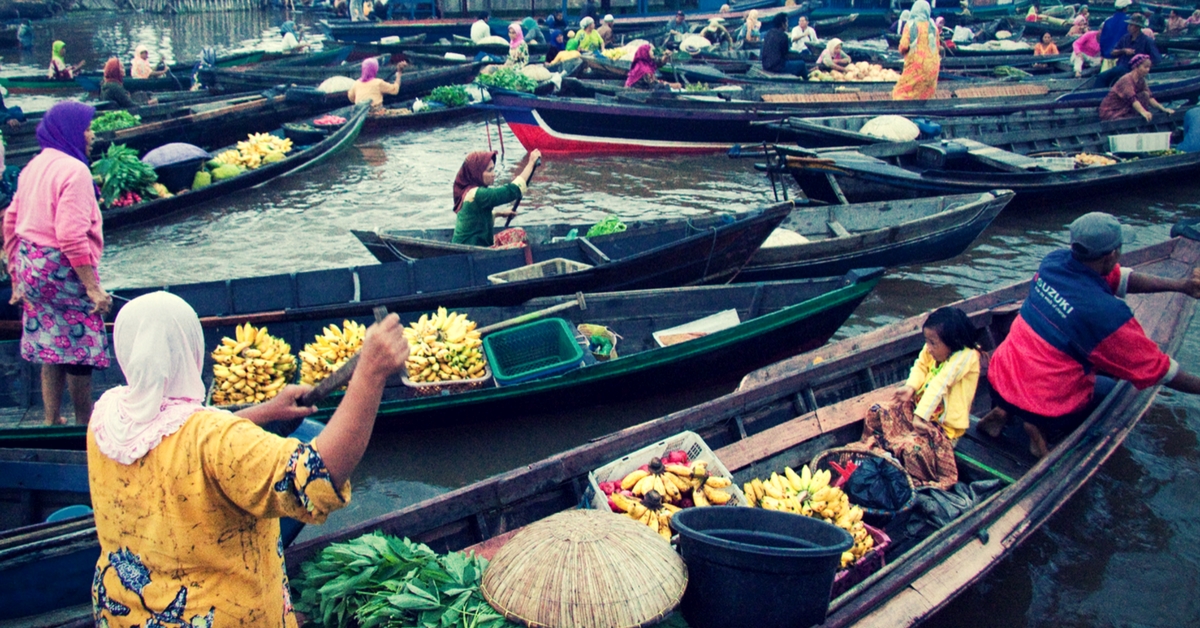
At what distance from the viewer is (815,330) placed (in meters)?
6.77

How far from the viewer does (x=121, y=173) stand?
1031cm

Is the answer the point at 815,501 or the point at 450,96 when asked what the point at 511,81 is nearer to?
the point at 450,96

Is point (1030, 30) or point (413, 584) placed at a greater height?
point (1030, 30)

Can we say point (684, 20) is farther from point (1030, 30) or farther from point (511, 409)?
point (511, 409)

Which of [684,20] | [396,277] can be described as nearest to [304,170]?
[396,277]

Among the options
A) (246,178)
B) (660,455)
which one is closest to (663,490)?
(660,455)

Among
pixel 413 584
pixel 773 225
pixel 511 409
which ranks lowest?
pixel 511 409

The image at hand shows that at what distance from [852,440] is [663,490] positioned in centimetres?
175

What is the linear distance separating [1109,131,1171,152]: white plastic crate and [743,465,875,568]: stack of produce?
407 inches

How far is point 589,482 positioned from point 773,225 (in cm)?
412

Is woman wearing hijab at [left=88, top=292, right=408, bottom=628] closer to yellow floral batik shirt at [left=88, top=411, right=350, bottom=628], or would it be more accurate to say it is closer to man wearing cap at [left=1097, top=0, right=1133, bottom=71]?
yellow floral batik shirt at [left=88, top=411, right=350, bottom=628]

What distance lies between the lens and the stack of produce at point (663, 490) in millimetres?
3791

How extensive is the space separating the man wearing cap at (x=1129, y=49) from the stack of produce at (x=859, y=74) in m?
3.70

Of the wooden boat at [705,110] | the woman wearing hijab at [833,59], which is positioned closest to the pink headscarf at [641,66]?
the wooden boat at [705,110]
